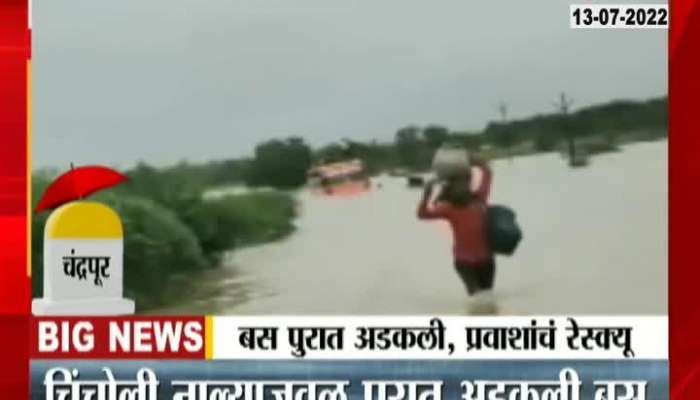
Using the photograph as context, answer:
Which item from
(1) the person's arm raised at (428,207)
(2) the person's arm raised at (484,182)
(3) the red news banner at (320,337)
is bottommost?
(3) the red news banner at (320,337)

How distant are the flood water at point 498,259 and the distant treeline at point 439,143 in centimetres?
5

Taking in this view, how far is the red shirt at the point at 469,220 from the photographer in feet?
9.94

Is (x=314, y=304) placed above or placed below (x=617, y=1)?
below

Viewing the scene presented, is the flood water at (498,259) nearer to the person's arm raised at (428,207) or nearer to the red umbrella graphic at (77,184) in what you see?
the person's arm raised at (428,207)

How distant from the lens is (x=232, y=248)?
9.93 feet

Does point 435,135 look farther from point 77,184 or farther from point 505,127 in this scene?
point 77,184

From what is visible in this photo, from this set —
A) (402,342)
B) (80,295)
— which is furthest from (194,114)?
(402,342)

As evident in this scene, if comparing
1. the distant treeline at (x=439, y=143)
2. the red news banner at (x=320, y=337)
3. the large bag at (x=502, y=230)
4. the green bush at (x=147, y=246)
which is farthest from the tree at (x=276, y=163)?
the large bag at (x=502, y=230)

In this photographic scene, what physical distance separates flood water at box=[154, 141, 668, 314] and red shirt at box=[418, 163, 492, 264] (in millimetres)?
24

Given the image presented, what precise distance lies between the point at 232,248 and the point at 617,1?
3.77ft

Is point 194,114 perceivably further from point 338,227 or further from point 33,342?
point 33,342

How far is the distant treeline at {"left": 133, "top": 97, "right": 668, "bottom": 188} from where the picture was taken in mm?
3016

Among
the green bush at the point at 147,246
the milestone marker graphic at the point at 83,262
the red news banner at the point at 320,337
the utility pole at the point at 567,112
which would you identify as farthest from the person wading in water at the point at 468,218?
the milestone marker graphic at the point at 83,262

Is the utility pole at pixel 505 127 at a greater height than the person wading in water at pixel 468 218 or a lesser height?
greater
